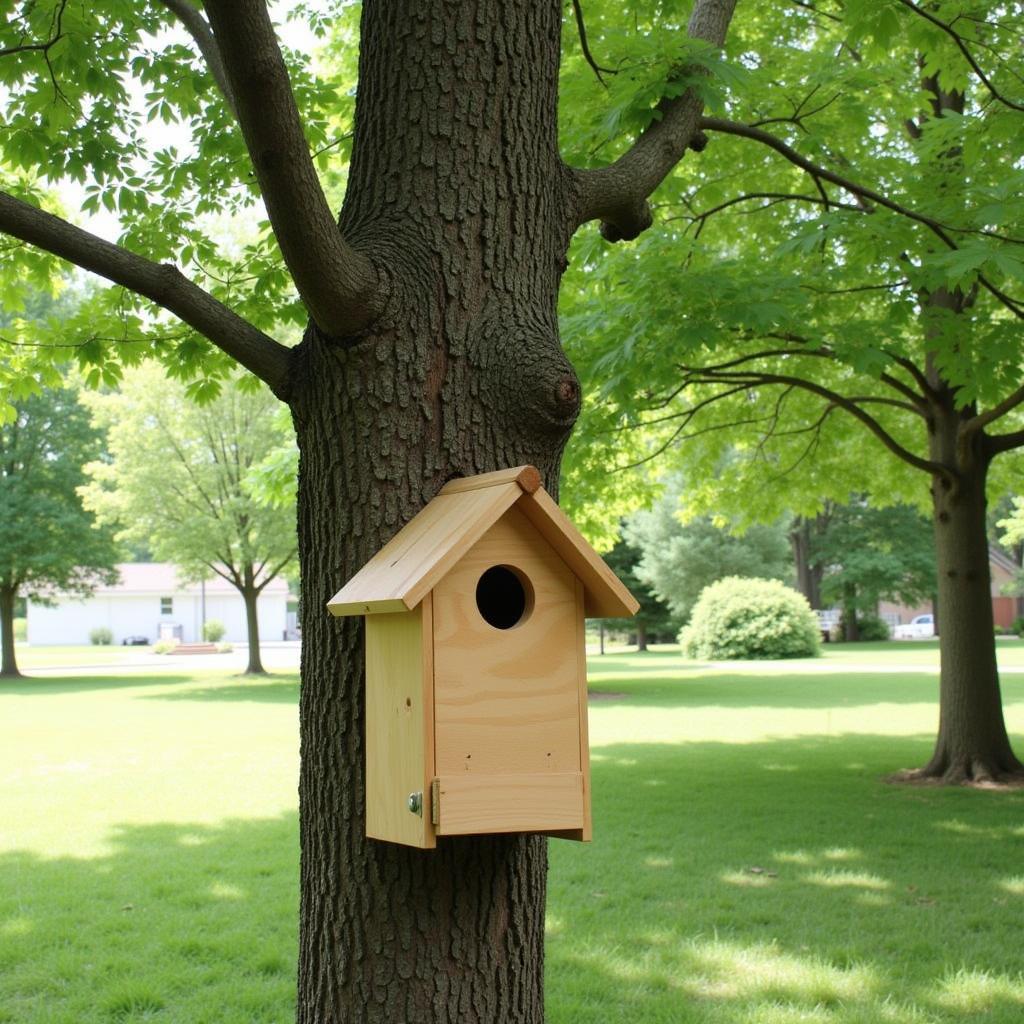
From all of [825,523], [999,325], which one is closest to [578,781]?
[999,325]

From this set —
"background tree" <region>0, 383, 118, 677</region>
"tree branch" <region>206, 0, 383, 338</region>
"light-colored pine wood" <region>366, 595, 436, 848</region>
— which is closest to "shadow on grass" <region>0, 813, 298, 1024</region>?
"light-colored pine wood" <region>366, 595, 436, 848</region>

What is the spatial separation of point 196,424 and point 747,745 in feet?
60.5

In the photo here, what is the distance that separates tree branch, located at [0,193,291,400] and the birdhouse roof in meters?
0.66

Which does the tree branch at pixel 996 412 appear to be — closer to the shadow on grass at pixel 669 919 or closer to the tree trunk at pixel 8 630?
the shadow on grass at pixel 669 919

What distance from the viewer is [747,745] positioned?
49.3 ft

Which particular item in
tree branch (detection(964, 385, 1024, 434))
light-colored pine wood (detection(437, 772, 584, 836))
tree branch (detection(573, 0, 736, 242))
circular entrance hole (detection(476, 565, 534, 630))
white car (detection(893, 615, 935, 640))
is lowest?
white car (detection(893, 615, 935, 640))

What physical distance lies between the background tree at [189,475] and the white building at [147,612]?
37.8m

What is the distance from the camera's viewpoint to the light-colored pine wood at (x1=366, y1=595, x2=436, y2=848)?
2531 mm

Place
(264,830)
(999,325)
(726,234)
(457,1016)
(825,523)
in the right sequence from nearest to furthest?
(457,1016), (999,325), (264,830), (726,234), (825,523)

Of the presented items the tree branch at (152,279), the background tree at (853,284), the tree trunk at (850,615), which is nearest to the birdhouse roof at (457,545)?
the tree branch at (152,279)

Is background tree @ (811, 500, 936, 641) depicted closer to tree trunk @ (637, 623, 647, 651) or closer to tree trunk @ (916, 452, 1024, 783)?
tree trunk @ (637, 623, 647, 651)

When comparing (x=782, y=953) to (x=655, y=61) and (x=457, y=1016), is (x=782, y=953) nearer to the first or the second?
(x=457, y=1016)

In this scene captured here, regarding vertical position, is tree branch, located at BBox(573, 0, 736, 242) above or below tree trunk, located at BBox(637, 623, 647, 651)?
above

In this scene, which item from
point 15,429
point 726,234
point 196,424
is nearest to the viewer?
point 726,234
